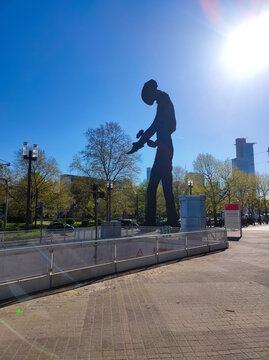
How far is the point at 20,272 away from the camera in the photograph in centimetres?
652

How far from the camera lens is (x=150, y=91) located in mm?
24172

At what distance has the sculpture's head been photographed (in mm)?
24156

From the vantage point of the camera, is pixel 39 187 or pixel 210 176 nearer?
pixel 39 187

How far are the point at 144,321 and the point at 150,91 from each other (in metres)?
22.7

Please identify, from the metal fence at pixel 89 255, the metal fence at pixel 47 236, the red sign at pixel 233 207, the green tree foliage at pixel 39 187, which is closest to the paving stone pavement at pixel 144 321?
the metal fence at pixel 89 255

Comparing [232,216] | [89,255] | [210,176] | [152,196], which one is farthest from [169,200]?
[210,176]

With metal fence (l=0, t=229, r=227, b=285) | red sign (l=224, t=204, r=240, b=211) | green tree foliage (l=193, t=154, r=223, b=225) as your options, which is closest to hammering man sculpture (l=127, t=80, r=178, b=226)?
red sign (l=224, t=204, r=240, b=211)

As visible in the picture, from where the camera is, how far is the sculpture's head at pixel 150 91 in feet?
79.3

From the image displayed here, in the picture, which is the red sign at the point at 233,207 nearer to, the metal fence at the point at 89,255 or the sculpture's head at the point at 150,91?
the metal fence at the point at 89,255

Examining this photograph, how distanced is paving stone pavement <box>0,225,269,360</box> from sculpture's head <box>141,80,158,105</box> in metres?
20.2

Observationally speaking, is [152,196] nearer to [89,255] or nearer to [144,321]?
[89,255]

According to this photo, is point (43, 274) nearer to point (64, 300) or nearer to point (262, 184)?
point (64, 300)

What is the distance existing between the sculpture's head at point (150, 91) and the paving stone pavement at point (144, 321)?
20168 millimetres

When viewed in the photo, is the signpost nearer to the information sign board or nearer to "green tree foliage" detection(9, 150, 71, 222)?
the information sign board
